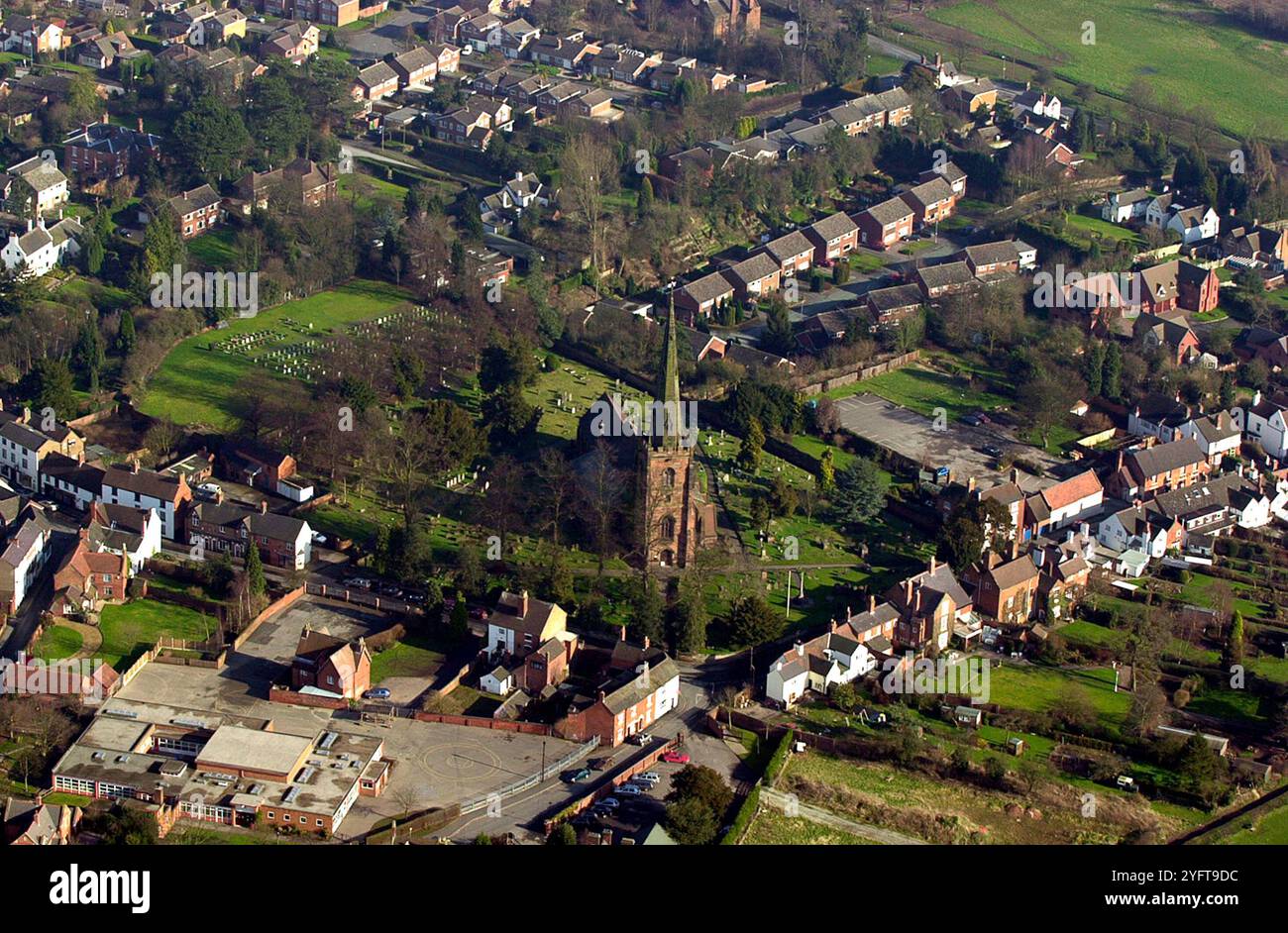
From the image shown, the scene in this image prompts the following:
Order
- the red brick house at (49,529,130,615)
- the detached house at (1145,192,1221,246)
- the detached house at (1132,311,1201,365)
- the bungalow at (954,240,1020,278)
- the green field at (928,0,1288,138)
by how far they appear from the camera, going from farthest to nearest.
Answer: the green field at (928,0,1288,138)
the detached house at (1145,192,1221,246)
the bungalow at (954,240,1020,278)
the detached house at (1132,311,1201,365)
the red brick house at (49,529,130,615)

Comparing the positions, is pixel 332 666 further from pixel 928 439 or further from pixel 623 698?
pixel 928 439

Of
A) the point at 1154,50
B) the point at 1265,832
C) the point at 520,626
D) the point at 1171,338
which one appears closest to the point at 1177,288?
the point at 1171,338

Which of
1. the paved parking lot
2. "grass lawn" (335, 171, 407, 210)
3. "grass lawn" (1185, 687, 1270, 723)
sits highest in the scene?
"grass lawn" (335, 171, 407, 210)

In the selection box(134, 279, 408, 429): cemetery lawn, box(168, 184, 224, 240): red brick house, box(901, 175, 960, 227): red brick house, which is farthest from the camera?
box(901, 175, 960, 227): red brick house

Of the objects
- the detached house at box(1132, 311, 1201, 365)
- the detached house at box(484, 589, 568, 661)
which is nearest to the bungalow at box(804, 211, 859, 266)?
the detached house at box(1132, 311, 1201, 365)

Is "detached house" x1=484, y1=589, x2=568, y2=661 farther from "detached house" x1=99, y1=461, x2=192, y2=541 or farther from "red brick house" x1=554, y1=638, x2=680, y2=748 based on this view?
"detached house" x1=99, y1=461, x2=192, y2=541

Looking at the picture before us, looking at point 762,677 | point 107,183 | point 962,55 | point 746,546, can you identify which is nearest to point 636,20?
point 962,55
